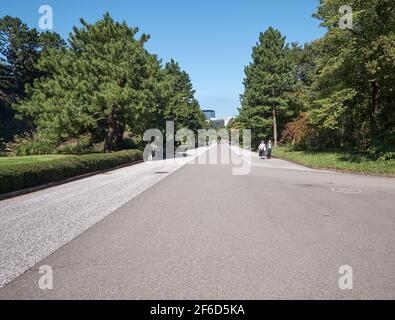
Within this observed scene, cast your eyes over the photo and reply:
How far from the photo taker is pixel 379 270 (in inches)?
181

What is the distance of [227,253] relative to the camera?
5336mm

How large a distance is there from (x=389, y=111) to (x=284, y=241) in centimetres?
2001

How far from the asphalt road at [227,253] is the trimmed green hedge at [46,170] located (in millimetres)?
4776

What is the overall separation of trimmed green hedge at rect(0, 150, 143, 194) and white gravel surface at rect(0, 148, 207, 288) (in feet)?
2.13

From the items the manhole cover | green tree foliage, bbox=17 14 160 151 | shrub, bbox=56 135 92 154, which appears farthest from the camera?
shrub, bbox=56 135 92 154

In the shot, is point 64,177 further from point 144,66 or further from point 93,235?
point 144,66

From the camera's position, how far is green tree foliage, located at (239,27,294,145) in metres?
42.2

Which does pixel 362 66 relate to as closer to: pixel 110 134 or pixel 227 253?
pixel 227 253

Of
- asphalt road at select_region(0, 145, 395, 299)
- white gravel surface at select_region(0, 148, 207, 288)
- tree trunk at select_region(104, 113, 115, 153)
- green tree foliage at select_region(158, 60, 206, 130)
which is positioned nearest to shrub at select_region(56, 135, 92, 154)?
tree trunk at select_region(104, 113, 115, 153)

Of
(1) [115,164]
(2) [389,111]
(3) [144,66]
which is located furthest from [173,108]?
(2) [389,111]

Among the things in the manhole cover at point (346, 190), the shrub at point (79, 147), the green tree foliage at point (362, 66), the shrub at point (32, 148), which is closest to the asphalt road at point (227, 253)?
the manhole cover at point (346, 190)

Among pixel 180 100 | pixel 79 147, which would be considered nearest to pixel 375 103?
pixel 79 147

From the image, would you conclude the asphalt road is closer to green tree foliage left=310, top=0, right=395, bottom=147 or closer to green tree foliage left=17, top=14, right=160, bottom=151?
green tree foliage left=310, top=0, right=395, bottom=147
